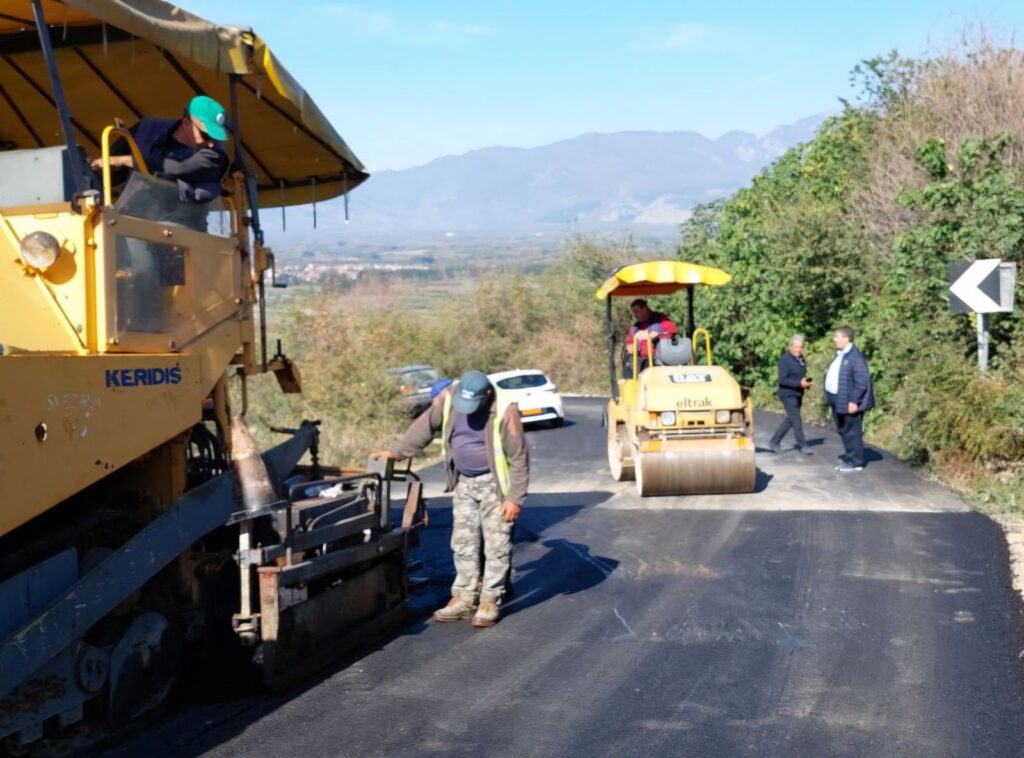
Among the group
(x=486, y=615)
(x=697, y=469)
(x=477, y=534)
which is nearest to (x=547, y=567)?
(x=477, y=534)

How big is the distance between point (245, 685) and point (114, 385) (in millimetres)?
1993

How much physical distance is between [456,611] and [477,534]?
55 cm

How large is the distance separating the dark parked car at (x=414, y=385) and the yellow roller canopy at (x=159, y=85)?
15269 millimetres

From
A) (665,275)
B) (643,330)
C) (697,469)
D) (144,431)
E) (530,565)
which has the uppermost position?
(665,275)

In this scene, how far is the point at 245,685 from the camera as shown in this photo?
6.48 metres

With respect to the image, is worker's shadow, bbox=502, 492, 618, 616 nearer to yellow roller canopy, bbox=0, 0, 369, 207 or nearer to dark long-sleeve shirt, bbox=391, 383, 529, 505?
dark long-sleeve shirt, bbox=391, 383, 529, 505

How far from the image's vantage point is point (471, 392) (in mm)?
7766

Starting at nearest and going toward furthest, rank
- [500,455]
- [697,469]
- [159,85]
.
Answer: [159,85], [500,455], [697,469]

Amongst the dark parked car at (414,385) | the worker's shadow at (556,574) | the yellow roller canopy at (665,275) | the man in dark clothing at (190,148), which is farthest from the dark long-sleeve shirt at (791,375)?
the dark parked car at (414,385)

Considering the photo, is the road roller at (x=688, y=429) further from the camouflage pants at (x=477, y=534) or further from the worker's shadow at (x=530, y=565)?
the camouflage pants at (x=477, y=534)

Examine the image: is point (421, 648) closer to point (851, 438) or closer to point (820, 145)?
point (851, 438)

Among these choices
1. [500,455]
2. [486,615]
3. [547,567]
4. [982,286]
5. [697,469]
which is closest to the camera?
[486,615]

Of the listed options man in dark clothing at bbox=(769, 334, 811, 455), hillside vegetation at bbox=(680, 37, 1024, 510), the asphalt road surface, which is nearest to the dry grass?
hillside vegetation at bbox=(680, 37, 1024, 510)

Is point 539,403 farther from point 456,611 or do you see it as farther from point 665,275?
Result: point 456,611
